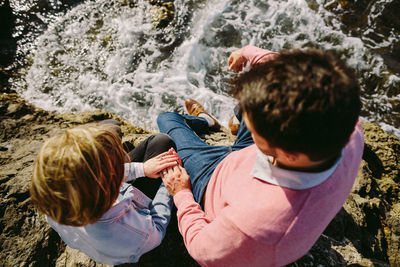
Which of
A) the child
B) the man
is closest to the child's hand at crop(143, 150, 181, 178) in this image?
the child

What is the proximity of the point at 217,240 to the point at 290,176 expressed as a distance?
0.49m

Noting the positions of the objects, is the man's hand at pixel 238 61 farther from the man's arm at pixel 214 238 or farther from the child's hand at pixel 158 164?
the man's arm at pixel 214 238

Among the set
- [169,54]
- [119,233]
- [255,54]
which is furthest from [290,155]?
[169,54]

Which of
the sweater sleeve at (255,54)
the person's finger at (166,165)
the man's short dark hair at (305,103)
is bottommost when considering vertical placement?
the person's finger at (166,165)

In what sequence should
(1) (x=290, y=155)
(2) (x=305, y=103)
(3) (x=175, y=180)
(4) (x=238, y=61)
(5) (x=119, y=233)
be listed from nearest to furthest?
(2) (x=305, y=103) < (1) (x=290, y=155) < (5) (x=119, y=233) < (3) (x=175, y=180) < (4) (x=238, y=61)

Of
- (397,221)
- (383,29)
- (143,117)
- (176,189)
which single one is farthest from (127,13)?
(397,221)

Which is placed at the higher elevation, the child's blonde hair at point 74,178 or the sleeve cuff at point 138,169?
the child's blonde hair at point 74,178

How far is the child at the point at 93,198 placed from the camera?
4.13 ft

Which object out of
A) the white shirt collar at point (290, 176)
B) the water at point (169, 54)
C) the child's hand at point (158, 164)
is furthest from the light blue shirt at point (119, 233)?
the water at point (169, 54)

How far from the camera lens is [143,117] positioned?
4340mm

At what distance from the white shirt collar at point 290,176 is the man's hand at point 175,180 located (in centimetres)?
82

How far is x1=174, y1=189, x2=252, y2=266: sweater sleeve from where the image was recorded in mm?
1149

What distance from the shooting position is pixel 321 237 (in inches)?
81.8

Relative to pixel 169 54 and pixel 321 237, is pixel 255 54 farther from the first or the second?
pixel 169 54
